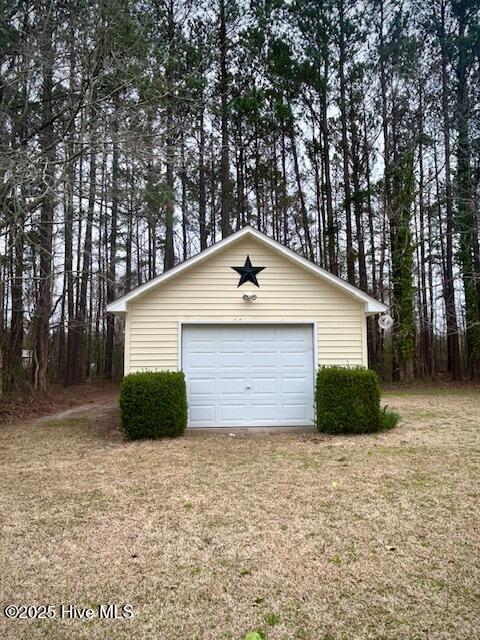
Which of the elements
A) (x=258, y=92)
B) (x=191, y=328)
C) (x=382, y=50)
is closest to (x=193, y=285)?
(x=191, y=328)

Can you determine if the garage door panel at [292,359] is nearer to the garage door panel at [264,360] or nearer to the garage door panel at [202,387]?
the garage door panel at [264,360]

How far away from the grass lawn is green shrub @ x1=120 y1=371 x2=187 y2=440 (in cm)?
78

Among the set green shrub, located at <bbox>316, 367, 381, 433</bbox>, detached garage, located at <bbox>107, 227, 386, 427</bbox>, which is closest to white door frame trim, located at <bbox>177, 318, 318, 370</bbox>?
detached garage, located at <bbox>107, 227, 386, 427</bbox>

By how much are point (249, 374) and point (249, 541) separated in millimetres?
5219

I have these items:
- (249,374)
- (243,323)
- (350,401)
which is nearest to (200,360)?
(249,374)

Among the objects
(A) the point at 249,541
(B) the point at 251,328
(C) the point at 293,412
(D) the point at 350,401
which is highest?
(B) the point at 251,328

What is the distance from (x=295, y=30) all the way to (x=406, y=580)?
19718 mm

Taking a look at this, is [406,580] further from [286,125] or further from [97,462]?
[286,125]

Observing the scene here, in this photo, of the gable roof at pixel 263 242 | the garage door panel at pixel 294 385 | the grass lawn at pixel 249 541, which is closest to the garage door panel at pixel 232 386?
the garage door panel at pixel 294 385

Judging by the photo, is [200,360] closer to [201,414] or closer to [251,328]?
[201,414]

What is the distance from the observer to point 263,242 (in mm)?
8727

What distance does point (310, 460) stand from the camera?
6.00 metres

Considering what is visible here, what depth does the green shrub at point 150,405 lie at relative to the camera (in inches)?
287

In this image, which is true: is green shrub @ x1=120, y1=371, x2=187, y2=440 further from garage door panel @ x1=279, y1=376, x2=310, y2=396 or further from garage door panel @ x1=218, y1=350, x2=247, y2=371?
garage door panel @ x1=279, y1=376, x2=310, y2=396
